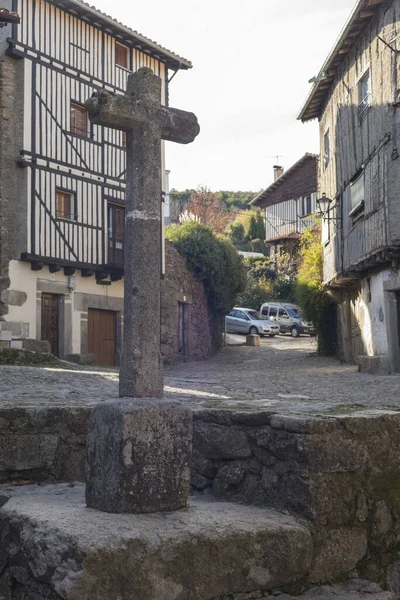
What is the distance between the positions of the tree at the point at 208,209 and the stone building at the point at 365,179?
27.4 meters

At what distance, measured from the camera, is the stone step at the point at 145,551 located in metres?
2.78

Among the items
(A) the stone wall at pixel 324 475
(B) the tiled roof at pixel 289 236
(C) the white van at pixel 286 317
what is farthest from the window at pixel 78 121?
(B) the tiled roof at pixel 289 236

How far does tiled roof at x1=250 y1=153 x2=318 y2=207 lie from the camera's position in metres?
35.3

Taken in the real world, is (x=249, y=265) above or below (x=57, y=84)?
below

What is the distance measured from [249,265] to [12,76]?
76.0ft

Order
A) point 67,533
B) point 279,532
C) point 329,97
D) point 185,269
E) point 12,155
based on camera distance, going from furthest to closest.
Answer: point 185,269 < point 329,97 < point 12,155 < point 279,532 < point 67,533

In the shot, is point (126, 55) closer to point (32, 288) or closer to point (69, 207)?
point (69, 207)

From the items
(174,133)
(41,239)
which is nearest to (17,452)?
(174,133)

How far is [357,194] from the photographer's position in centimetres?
1641

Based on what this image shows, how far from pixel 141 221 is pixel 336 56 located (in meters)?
14.8

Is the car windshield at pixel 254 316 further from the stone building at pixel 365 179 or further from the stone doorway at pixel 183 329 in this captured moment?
the stone building at pixel 365 179

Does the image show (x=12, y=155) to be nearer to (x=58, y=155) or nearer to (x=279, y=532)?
(x=58, y=155)

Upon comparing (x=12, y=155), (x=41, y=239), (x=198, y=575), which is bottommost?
(x=198, y=575)

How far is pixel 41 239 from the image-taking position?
1638 cm
